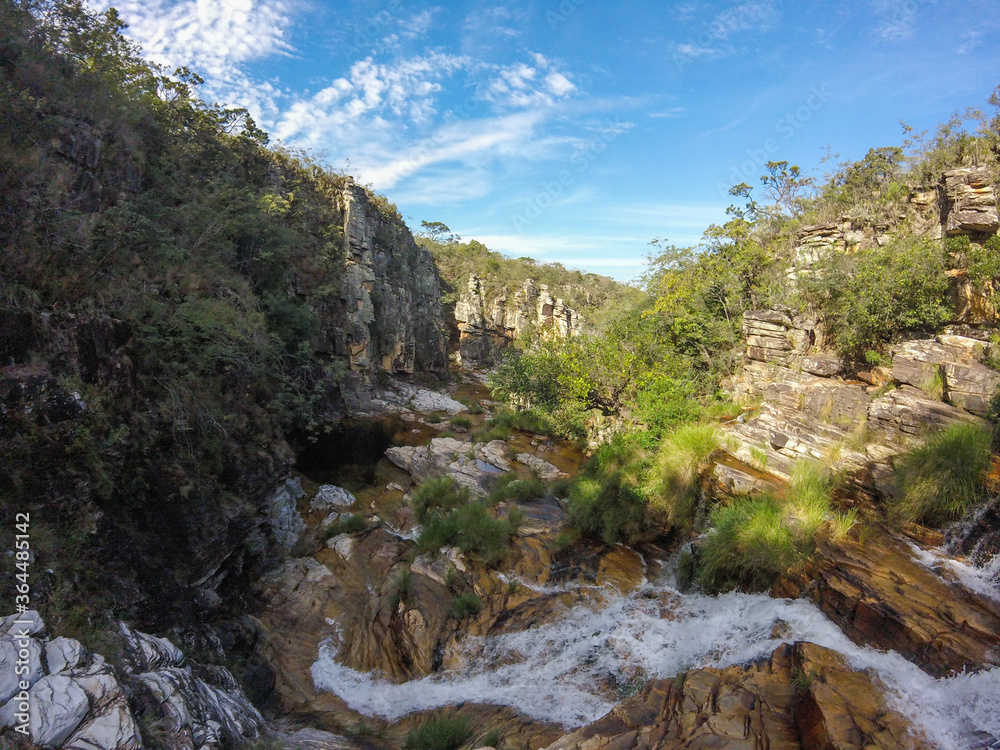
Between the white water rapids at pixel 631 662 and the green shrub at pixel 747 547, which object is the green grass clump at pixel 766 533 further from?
the white water rapids at pixel 631 662

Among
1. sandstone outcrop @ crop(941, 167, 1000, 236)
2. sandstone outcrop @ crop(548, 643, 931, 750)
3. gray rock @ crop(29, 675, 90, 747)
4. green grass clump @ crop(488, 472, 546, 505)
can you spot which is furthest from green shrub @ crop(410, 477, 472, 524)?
sandstone outcrop @ crop(941, 167, 1000, 236)

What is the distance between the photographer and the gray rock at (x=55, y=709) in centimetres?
316

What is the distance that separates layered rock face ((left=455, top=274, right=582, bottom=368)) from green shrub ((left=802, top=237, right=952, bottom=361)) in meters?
38.2

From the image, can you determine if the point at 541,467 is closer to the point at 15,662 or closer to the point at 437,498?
the point at 437,498

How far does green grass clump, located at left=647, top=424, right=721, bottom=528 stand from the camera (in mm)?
9328

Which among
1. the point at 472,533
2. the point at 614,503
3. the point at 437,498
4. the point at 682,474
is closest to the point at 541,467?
the point at 437,498

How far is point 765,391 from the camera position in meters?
10.9

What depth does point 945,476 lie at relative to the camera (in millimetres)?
6523

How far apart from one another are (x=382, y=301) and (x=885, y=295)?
28608 mm

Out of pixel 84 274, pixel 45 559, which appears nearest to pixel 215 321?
pixel 84 274

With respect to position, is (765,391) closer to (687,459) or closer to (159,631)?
(687,459)

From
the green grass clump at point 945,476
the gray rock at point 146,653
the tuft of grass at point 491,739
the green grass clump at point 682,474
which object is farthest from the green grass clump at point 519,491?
the gray rock at point 146,653

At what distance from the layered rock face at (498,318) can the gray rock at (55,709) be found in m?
46.8

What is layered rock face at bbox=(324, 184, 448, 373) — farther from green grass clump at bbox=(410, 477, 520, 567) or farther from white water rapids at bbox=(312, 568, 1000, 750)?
white water rapids at bbox=(312, 568, 1000, 750)
